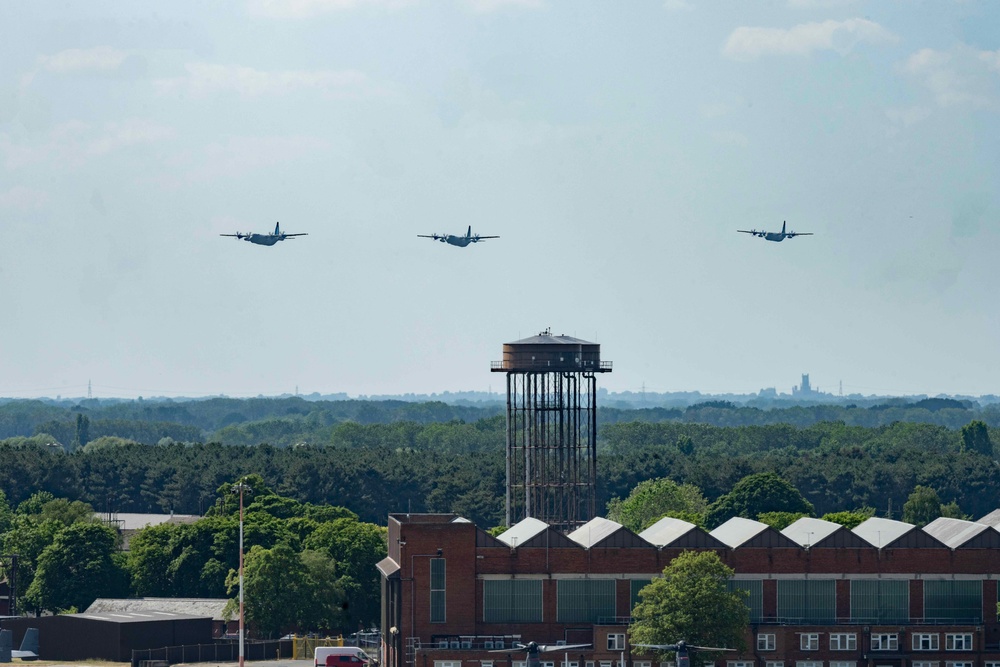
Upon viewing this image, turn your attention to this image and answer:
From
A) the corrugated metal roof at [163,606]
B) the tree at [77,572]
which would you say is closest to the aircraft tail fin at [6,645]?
the corrugated metal roof at [163,606]

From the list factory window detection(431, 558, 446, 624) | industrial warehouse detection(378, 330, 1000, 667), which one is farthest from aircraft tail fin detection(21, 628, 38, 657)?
factory window detection(431, 558, 446, 624)

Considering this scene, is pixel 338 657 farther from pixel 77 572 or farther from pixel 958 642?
pixel 77 572

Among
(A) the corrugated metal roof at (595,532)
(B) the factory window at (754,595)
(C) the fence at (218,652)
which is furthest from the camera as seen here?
(C) the fence at (218,652)

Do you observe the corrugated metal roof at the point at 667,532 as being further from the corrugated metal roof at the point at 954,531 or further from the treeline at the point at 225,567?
the treeline at the point at 225,567

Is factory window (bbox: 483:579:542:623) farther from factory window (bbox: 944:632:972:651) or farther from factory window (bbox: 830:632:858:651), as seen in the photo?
factory window (bbox: 944:632:972:651)

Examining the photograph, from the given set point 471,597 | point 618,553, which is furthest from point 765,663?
point 471,597

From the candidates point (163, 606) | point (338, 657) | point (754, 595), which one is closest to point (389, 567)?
point (338, 657)
